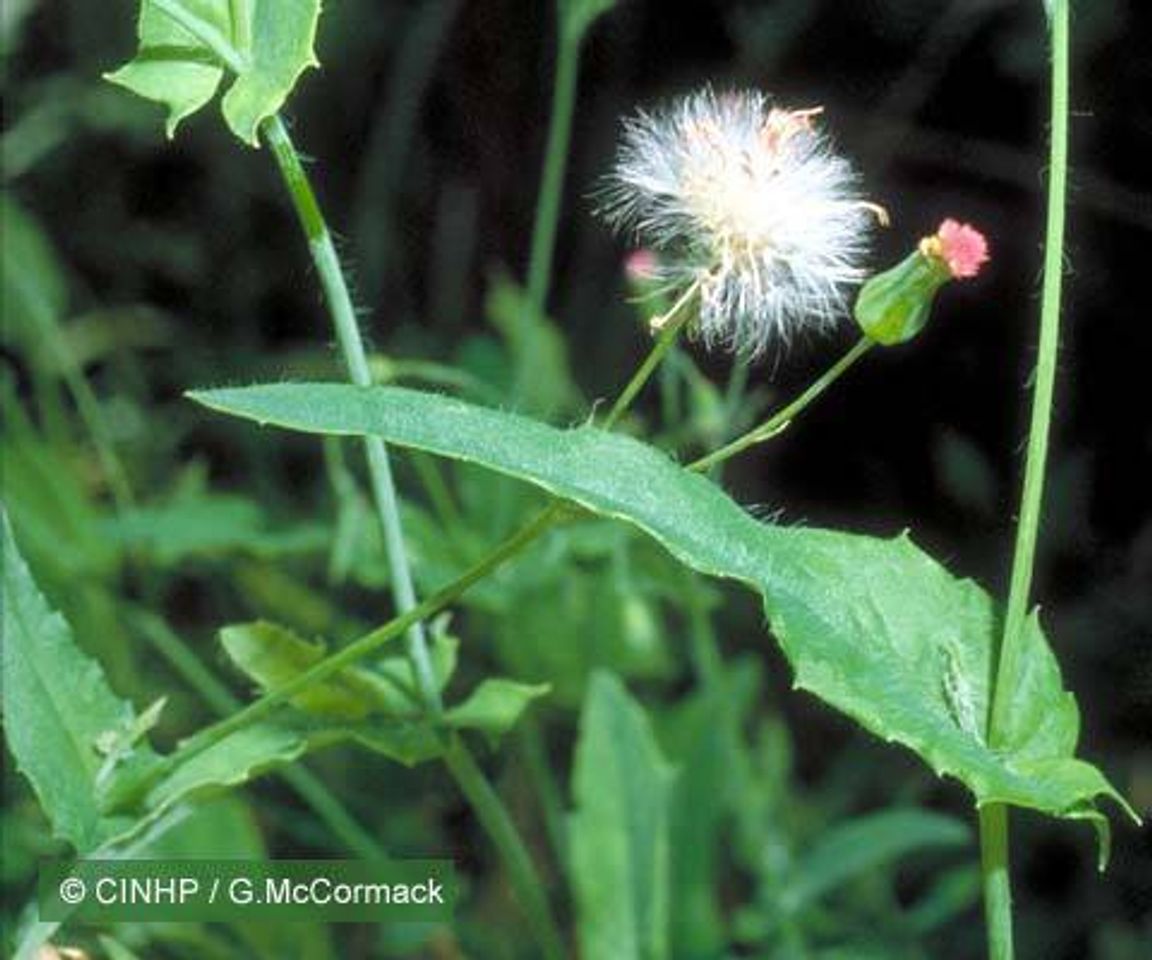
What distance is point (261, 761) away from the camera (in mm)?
1205

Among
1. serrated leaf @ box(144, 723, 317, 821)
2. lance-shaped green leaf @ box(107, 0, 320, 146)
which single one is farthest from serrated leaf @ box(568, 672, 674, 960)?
lance-shaped green leaf @ box(107, 0, 320, 146)

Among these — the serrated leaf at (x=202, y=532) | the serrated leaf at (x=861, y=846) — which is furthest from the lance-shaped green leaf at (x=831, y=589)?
the serrated leaf at (x=202, y=532)

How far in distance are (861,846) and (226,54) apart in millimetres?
985

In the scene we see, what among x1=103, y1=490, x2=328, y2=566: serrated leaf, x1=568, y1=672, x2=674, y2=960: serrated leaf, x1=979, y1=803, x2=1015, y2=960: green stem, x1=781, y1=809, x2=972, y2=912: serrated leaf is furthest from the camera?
x1=103, y1=490, x2=328, y2=566: serrated leaf

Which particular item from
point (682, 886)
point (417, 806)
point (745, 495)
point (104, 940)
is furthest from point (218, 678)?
point (104, 940)

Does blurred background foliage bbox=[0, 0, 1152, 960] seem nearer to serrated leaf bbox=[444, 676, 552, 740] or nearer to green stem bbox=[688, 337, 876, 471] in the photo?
serrated leaf bbox=[444, 676, 552, 740]

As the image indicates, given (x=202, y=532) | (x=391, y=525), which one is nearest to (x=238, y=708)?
(x=202, y=532)

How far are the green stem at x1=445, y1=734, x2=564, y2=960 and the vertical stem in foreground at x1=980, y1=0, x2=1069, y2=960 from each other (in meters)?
0.36

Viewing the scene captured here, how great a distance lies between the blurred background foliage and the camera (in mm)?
1919

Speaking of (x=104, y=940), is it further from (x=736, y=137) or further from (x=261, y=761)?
(x=736, y=137)

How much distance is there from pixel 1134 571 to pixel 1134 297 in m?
0.35

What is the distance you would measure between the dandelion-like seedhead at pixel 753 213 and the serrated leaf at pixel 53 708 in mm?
444

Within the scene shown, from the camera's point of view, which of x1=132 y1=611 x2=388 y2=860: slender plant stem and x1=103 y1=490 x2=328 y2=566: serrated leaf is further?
x1=103 y1=490 x2=328 y2=566: serrated leaf

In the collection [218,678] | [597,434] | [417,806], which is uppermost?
[218,678]
